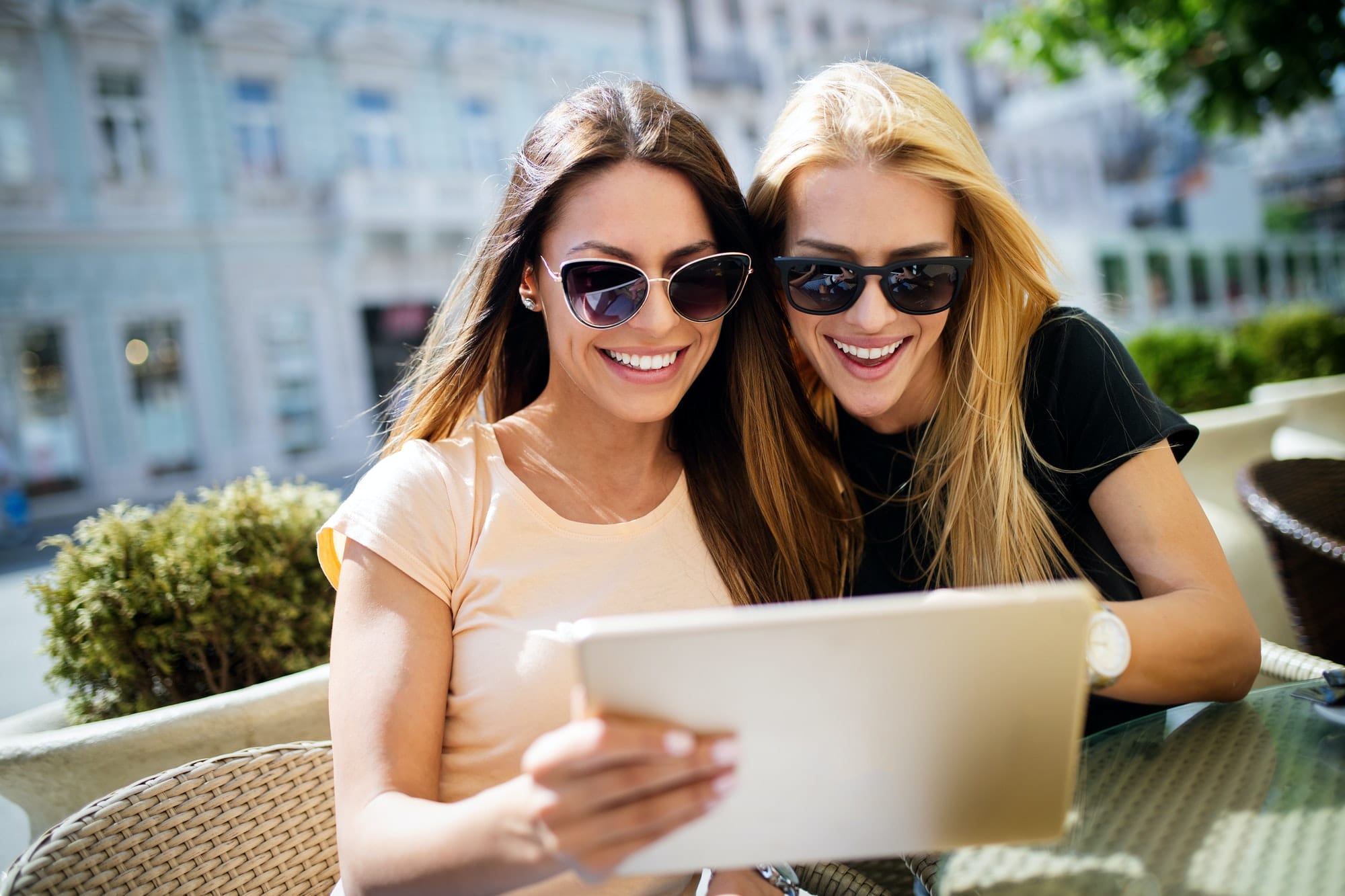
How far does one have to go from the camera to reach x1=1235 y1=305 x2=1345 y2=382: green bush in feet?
24.1

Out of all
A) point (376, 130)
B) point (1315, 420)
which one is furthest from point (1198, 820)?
point (376, 130)

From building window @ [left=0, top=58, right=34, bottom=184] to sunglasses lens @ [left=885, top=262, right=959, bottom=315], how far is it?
1561 cm

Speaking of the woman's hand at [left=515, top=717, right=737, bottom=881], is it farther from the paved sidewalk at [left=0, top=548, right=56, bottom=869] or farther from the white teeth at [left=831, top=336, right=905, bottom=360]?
the paved sidewalk at [left=0, top=548, right=56, bottom=869]

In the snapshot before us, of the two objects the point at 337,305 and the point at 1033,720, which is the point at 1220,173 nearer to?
the point at 337,305

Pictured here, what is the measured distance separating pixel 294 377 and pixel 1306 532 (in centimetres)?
1553

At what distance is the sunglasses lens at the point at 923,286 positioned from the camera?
1.72 m

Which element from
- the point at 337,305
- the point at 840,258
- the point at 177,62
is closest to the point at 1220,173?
the point at 337,305

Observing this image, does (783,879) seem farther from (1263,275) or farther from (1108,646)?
(1263,275)

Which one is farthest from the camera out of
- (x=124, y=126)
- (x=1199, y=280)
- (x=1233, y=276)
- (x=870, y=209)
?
(x=1233, y=276)

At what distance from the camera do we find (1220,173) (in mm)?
28078

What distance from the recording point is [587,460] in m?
1.81

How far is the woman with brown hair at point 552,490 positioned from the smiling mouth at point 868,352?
0.55 feet

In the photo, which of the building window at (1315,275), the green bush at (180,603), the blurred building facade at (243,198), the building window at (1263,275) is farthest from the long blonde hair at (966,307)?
the building window at (1315,275)

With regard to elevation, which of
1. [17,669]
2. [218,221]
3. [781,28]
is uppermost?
[781,28]
